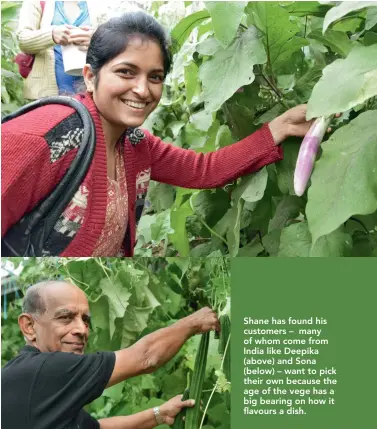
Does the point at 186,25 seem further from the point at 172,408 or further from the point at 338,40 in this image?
the point at 172,408

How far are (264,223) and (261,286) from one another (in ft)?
0.67

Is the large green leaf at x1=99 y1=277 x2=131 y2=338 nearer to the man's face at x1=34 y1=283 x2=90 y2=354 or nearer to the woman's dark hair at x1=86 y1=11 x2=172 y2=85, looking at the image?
the man's face at x1=34 y1=283 x2=90 y2=354

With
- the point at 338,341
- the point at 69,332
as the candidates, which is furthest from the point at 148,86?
the point at 338,341

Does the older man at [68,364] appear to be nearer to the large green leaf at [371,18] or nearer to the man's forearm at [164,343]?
the man's forearm at [164,343]

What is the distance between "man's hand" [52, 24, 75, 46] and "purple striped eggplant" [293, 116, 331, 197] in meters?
0.49

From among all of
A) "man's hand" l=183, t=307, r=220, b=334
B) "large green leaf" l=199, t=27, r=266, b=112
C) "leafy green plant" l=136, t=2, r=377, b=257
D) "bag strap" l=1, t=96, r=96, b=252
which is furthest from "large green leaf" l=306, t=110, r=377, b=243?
"bag strap" l=1, t=96, r=96, b=252

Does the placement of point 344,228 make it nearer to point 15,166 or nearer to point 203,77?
point 203,77

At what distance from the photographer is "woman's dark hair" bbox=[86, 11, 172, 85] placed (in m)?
1.45

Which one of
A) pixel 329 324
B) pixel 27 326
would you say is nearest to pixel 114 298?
pixel 27 326

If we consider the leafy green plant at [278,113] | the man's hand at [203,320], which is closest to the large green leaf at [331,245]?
the leafy green plant at [278,113]

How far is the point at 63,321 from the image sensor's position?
4.79ft

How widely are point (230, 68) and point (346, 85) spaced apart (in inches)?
11.6

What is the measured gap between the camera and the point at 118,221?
59.6 inches

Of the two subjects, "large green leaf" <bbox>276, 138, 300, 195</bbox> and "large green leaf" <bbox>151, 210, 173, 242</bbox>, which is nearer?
"large green leaf" <bbox>276, 138, 300, 195</bbox>
